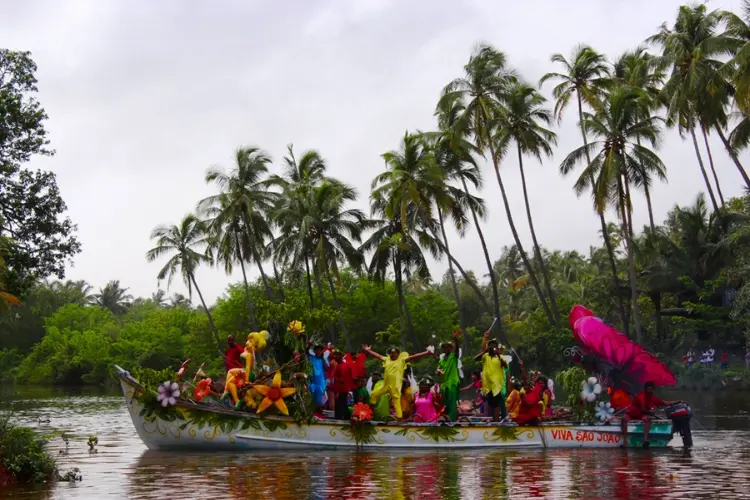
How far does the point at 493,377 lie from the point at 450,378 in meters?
1.00

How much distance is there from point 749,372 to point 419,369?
14.2 metres

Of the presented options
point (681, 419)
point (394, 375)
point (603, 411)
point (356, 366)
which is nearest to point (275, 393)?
point (356, 366)

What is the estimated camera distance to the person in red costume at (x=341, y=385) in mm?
17491

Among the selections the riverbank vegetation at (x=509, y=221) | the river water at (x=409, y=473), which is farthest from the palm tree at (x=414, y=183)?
the river water at (x=409, y=473)

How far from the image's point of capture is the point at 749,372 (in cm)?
3650

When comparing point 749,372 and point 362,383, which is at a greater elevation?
point 749,372

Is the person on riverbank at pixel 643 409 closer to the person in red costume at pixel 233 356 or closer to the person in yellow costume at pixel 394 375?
the person in yellow costume at pixel 394 375

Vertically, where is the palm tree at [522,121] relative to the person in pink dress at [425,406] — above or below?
above

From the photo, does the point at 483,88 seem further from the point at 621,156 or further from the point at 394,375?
the point at 394,375

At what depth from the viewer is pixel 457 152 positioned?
4028 cm

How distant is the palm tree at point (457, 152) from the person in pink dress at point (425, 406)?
21.7 meters

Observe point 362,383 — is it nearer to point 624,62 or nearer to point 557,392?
point 557,392

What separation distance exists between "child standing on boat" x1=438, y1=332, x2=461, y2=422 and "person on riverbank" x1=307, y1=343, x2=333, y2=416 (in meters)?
2.23

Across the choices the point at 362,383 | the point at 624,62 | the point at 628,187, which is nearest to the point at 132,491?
the point at 362,383
